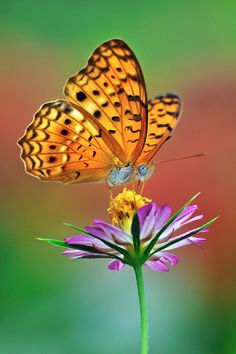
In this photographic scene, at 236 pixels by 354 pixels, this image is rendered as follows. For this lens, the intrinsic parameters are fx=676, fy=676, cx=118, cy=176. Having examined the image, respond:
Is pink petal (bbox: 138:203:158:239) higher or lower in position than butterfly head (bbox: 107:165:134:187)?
lower

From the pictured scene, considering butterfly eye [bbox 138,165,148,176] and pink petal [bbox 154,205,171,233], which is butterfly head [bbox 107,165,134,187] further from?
pink petal [bbox 154,205,171,233]

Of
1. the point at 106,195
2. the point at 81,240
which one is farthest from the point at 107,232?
the point at 106,195

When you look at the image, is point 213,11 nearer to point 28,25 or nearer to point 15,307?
point 28,25

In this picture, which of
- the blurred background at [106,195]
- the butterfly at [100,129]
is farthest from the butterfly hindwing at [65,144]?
the blurred background at [106,195]

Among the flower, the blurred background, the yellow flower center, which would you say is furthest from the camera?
the blurred background

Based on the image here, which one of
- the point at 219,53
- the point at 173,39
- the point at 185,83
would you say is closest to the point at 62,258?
the point at 185,83

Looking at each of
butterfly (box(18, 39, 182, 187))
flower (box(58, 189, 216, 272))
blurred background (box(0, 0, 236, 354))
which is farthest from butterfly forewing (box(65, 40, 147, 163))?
blurred background (box(0, 0, 236, 354))
